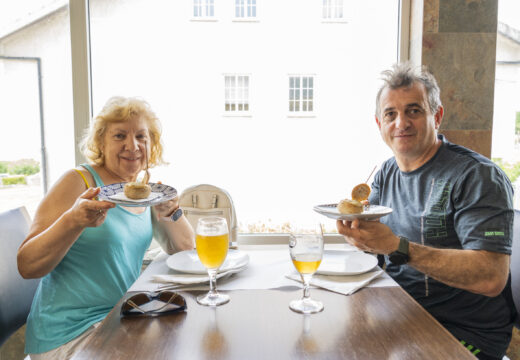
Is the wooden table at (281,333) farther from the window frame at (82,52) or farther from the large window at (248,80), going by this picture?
the window frame at (82,52)

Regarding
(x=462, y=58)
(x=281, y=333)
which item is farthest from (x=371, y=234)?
(x=462, y=58)

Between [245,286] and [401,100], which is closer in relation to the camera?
[245,286]

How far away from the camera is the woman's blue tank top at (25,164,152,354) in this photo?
1271mm

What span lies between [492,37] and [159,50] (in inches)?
74.1

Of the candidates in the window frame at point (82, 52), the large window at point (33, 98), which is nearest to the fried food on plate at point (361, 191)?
the window frame at point (82, 52)

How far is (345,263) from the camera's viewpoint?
124cm

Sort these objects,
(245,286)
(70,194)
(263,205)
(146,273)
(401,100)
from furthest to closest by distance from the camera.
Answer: (263,205) → (401,100) → (70,194) → (146,273) → (245,286)

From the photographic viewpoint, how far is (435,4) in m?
1.97

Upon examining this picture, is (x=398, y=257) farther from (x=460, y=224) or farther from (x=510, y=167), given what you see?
(x=510, y=167)

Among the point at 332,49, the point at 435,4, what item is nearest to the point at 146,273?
the point at 332,49

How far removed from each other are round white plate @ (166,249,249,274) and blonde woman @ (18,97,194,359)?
218 mm

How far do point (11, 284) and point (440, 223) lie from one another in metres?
→ 1.64

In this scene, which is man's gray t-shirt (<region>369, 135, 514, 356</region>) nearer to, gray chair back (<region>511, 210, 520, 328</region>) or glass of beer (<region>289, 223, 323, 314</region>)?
gray chair back (<region>511, 210, 520, 328</region>)

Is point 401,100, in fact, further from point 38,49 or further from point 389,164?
point 38,49
